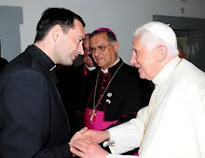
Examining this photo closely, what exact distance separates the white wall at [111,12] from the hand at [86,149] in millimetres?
1670

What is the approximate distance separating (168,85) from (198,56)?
402 centimetres

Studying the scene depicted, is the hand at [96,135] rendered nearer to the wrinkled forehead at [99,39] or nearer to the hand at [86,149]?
the hand at [86,149]

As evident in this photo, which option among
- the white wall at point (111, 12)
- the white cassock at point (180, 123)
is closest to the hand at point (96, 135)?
the white cassock at point (180, 123)

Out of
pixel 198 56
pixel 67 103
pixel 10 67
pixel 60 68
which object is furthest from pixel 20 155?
pixel 198 56

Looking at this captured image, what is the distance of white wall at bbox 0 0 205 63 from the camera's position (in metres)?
3.05

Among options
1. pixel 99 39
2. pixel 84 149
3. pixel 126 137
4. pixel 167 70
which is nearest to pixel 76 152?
pixel 84 149

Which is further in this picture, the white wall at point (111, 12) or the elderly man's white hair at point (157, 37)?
Result: the white wall at point (111, 12)

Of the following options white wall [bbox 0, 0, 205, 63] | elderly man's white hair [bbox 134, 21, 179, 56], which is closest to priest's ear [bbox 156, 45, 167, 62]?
elderly man's white hair [bbox 134, 21, 179, 56]

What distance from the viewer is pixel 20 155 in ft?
4.24

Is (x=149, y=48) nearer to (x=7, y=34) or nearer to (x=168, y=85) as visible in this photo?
(x=168, y=85)

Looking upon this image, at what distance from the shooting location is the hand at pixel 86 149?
1.66m

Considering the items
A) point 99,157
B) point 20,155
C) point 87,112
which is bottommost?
point 87,112

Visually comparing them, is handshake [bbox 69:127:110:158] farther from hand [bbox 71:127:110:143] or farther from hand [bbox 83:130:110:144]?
hand [bbox 83:130:110:144]

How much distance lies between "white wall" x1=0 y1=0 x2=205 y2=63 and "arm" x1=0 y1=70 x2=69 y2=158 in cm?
180
